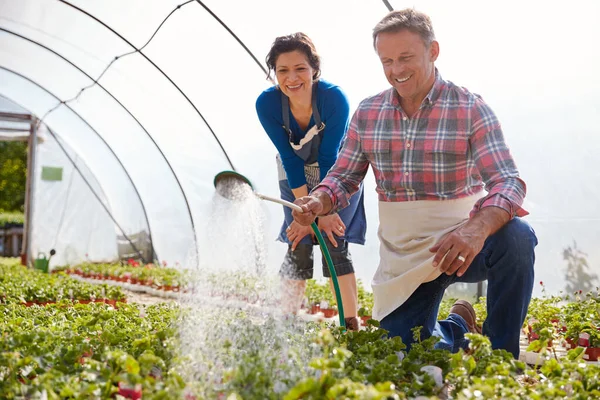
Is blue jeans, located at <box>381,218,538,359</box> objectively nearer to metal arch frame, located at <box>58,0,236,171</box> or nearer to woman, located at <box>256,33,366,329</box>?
woman, located at <box>256,33,366,329</box>

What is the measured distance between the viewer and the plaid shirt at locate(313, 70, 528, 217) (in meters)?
2.25

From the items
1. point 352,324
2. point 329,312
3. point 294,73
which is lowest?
point 329,312

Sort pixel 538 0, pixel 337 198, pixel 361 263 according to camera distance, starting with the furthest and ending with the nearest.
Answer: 1. pixel 361 263
2. pixel 538 0
3. pixel 337 198

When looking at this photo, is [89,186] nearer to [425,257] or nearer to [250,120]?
[250,120]

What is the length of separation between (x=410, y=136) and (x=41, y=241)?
25.4 feet

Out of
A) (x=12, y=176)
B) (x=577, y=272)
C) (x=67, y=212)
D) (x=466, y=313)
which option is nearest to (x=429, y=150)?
(x=466, y=313)

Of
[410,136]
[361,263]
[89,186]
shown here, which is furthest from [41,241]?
[410,136]

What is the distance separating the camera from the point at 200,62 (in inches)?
211

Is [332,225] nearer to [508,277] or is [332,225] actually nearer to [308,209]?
[308,209]

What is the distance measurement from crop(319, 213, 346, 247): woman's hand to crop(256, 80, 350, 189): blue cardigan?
0.81 feet

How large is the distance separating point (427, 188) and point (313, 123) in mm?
848

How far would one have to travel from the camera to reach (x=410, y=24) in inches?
89.7

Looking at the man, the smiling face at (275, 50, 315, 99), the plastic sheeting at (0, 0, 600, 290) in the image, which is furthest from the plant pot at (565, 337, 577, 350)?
the smiling face at (275, 50, 315, 99)

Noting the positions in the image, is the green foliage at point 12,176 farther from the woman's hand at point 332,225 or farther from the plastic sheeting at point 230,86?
the woman's hand at point 332,225
